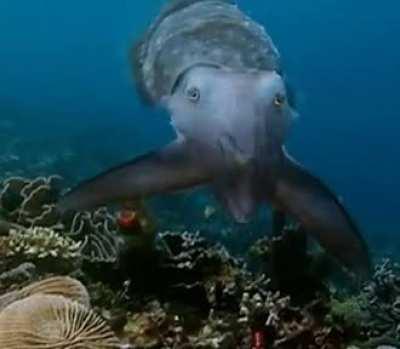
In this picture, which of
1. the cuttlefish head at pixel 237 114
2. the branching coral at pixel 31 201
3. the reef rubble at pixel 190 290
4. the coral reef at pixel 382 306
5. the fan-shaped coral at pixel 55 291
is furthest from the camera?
the branching coral at pixel 31 201

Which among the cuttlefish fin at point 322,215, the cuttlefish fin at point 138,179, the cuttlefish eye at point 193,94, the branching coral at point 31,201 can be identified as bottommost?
the cuttlefish fin at point 322,215

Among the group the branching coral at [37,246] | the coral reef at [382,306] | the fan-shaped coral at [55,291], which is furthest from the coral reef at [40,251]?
the coral reef at [382,306]

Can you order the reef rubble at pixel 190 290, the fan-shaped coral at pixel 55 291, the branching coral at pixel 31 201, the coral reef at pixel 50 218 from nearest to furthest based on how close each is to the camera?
the fan-shaped coral at pixel 55 291
the reef rubble at pixel 190 290
the coral reef at pixel 50 218
the branching coral at pixel 31 201

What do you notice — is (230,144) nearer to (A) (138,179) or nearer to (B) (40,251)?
(A) (138,179)

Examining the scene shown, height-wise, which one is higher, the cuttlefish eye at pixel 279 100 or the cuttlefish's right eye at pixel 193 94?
the cuttlefish's right eye at pixel 193 94

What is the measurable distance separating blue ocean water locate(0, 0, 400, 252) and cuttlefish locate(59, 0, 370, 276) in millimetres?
444

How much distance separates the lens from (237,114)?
344 cm

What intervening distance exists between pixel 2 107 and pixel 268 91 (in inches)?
1493

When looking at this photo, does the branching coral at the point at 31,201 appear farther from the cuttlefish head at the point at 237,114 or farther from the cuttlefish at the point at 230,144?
the cuttlefish head at the point at 237,114

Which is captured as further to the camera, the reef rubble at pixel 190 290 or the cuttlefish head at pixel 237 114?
the reef rubble at pixel 190 290

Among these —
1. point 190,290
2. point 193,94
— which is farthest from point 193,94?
point 190,290

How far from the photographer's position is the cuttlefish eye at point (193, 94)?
3.61 m

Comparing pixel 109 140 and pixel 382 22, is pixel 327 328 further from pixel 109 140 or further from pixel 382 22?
pixel 382 22

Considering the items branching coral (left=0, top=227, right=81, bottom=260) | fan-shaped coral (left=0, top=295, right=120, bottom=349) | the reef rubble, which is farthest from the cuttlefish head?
branching coral (left=0, top=227, right=81, bottom=260)
